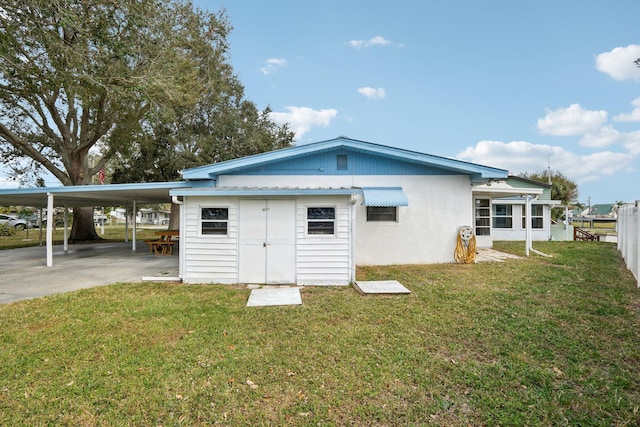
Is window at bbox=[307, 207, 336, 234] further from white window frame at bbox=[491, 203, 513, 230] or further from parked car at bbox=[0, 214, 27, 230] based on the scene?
parked car at bbox=[0, 214, 27, 230]

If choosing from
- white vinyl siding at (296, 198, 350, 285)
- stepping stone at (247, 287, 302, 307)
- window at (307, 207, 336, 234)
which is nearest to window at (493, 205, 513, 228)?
white vinyl siding at (296, 198, 350, 285)

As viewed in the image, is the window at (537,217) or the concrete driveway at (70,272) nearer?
the concrete driveway at (70,272)

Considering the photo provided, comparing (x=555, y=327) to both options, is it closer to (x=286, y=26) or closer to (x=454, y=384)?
(x=454, y=384)

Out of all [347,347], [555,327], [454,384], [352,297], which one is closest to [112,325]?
[347,347]

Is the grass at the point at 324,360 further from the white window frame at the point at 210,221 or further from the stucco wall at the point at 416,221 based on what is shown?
the stucco wall at the point at 416,221

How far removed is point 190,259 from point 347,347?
16.4 feet

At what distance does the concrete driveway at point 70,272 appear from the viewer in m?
6.94

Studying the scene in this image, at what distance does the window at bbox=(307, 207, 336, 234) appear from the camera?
289 inches

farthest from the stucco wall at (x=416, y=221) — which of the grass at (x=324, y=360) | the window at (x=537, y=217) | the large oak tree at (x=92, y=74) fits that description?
the window at (x=537, y=217)

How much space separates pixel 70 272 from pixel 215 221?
4956mm

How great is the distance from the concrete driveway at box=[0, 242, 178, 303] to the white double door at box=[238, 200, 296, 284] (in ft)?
8.14

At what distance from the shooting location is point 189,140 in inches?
779

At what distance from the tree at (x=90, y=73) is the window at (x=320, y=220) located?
18.4ft

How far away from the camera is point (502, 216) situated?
1733 centimetres
